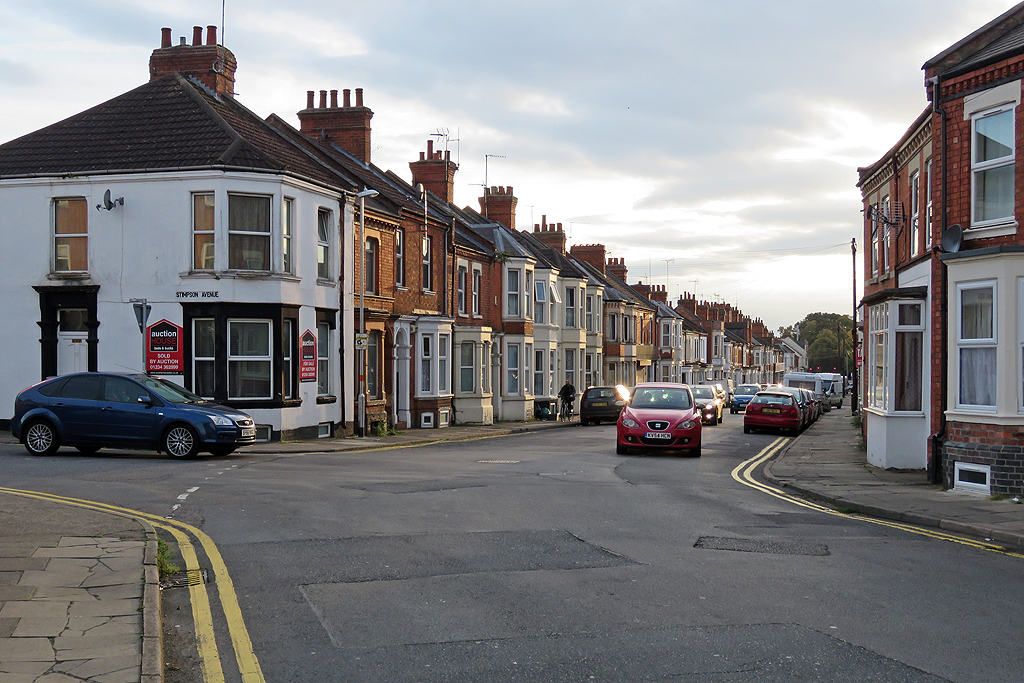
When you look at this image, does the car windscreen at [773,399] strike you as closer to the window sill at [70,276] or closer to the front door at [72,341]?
the front door at [72,341]

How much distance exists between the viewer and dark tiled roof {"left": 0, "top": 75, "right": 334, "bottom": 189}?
2412cm

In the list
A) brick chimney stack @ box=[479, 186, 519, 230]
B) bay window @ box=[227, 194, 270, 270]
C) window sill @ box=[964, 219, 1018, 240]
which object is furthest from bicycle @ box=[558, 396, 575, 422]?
window sill @ box=[964, 219, 1018, 240]

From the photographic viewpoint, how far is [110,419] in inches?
727

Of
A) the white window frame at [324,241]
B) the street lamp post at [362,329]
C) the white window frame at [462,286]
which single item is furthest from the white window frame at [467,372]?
the white window frame at [324,241]

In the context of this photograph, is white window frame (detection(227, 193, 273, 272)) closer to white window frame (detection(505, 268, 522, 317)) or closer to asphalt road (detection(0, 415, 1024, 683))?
asphalt road (detection(0, 415, 1024, 683))

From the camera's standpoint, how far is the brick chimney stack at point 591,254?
66.7 metres

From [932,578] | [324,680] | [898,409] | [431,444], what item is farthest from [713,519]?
[431,444]

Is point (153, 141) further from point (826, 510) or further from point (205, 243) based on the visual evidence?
point (826, 510)

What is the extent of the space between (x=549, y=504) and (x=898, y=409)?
9.48m

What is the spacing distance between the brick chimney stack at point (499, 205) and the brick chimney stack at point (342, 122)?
16.3 metres

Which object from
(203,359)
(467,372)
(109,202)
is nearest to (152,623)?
(203,359)

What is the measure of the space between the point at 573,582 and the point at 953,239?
34.0 feet

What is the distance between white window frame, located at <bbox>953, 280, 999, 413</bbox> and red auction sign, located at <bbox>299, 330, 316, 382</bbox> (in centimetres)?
1582

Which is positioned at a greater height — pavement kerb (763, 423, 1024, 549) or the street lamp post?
the street lamp post
